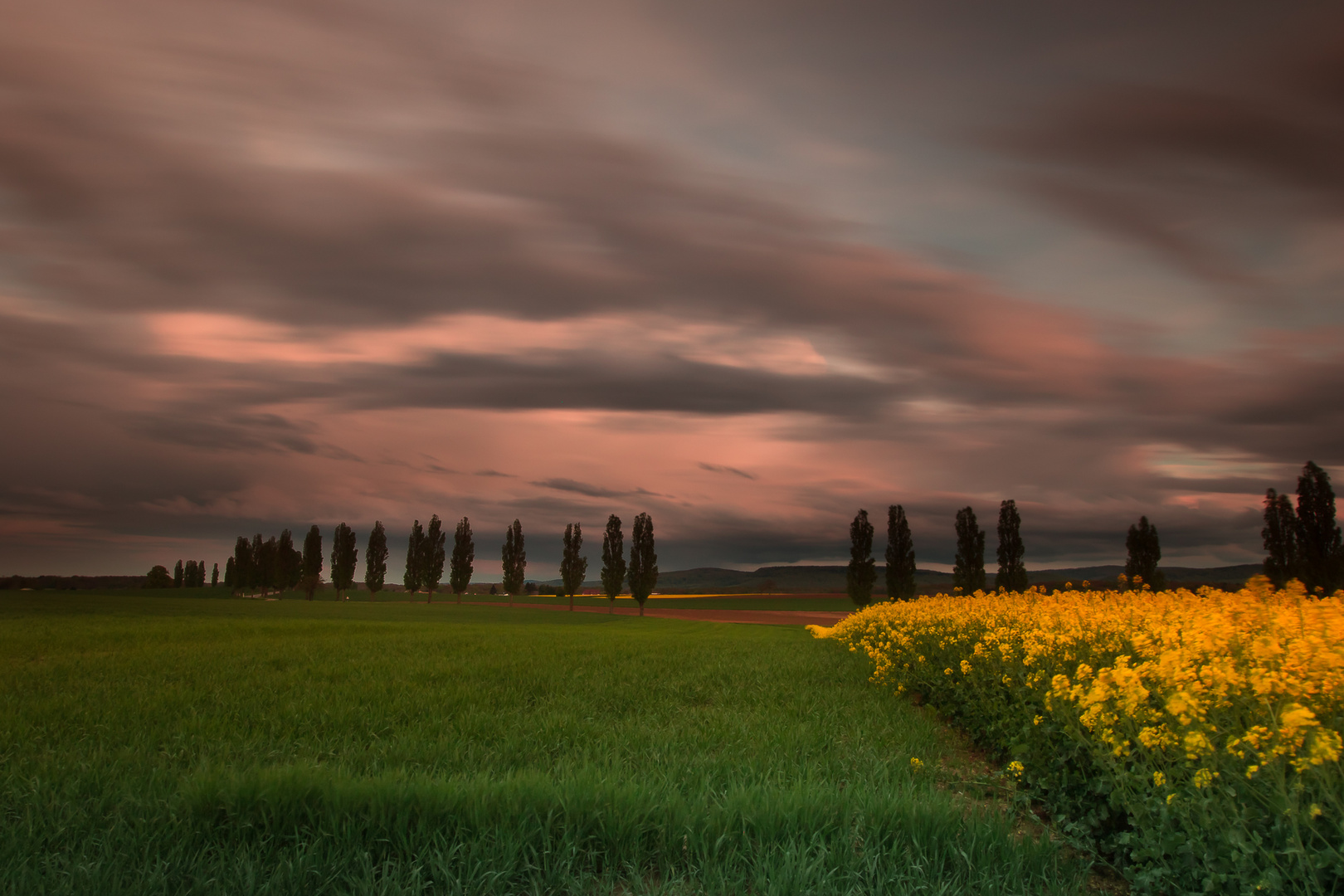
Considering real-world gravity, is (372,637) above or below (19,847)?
below

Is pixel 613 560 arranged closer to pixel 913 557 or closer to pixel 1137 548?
pixel 913 557

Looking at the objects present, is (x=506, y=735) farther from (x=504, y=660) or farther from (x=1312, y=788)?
(x=504, y=660)

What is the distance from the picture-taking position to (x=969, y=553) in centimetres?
5956

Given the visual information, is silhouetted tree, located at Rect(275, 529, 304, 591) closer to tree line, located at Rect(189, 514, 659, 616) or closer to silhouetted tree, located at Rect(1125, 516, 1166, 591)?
tree line, located at Rect(189, 514, 659, 616)

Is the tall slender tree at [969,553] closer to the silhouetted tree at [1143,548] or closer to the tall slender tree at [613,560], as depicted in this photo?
the silhouetted tree at [1143,548]

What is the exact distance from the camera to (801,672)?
13.7 meters

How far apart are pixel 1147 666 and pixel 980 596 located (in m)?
10.1

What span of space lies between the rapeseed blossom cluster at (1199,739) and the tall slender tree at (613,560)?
63.6 meters

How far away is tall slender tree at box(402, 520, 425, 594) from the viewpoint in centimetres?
8331

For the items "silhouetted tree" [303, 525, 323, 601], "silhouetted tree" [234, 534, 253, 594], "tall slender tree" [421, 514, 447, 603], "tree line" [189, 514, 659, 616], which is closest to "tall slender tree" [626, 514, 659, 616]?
"tree line" [189, 514, 659, 616]

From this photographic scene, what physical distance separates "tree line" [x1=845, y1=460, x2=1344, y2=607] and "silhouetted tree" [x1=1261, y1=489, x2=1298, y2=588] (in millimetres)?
47

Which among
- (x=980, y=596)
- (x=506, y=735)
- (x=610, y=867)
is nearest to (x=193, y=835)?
(x=610, y=867)

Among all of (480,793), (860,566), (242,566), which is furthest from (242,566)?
(480,793)

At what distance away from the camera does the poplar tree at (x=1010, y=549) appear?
58.9 m
